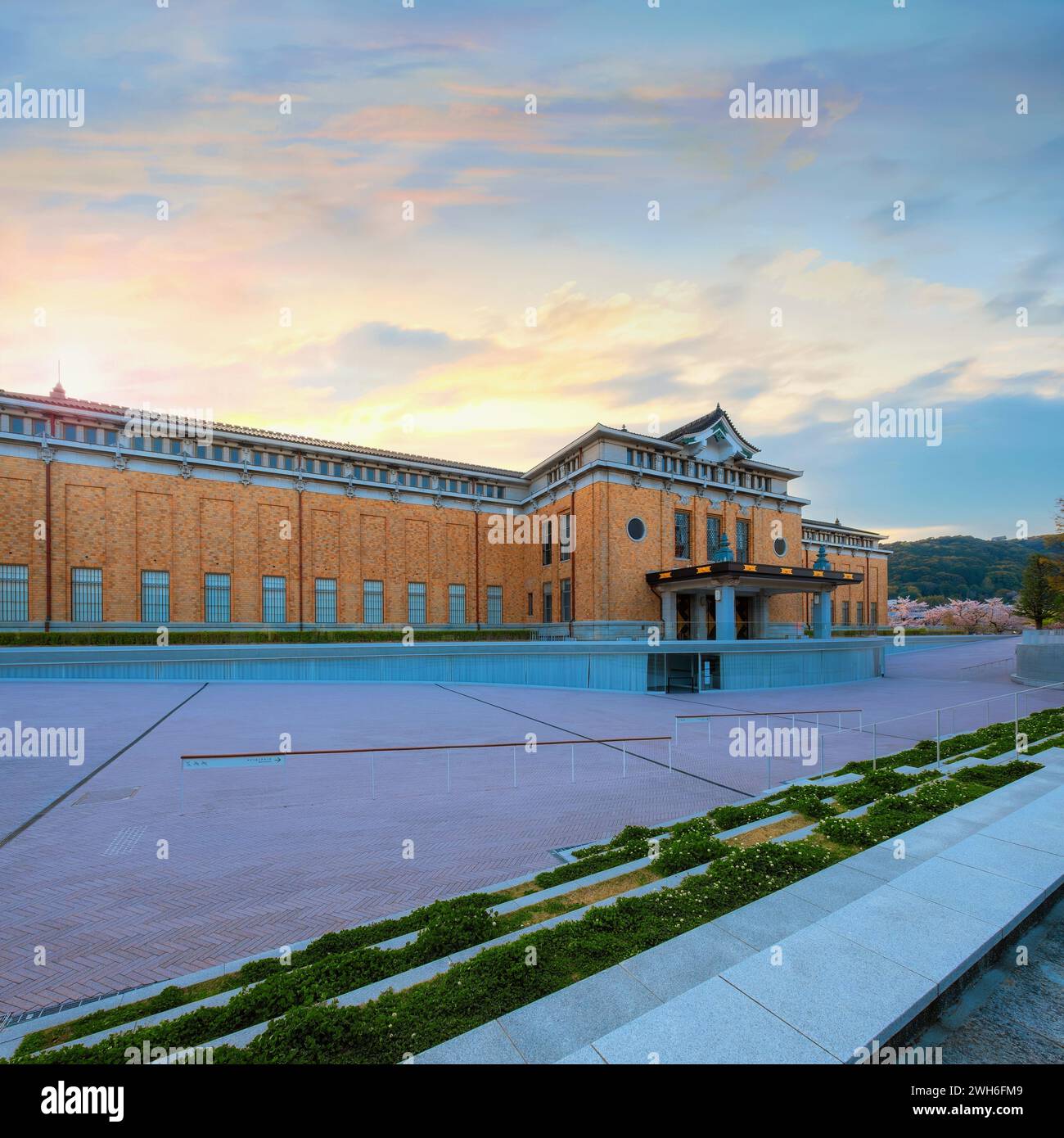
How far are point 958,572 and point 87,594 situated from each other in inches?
5052

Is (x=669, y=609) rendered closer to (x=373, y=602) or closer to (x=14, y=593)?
(x=373, y=602)

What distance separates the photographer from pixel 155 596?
106ft

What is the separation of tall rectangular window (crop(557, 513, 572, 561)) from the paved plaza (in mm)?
20795

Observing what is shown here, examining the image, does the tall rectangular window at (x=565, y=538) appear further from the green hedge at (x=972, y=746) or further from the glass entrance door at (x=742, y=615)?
the green hedge at (x=972, y=746)

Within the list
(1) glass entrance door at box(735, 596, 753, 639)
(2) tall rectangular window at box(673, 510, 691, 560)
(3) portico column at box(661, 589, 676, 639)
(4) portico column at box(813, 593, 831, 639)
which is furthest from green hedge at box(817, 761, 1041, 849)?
(1) glass entrance door at box(735, 596, 753, 639)

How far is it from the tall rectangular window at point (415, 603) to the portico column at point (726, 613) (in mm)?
20379

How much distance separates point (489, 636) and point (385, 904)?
101 ft

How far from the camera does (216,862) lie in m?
6.66

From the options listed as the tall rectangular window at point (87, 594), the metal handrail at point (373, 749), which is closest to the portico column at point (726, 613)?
the metal handrail at point (373, 749)

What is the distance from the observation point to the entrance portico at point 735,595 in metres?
32.2

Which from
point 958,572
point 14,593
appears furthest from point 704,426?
point 958,572

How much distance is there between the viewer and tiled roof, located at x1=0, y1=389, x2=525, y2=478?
98.0 ft
